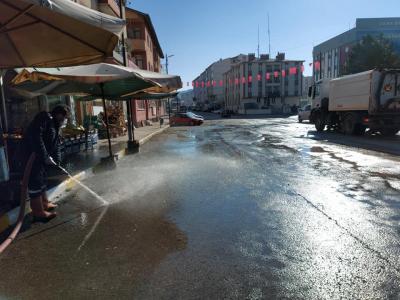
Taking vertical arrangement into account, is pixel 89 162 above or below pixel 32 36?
below

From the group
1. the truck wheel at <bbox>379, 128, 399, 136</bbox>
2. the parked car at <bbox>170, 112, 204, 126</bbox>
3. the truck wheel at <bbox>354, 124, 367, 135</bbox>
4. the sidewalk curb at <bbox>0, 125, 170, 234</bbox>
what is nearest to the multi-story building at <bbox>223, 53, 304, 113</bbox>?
the parked car at <bbox>170, 112, 204, 126</bbox>

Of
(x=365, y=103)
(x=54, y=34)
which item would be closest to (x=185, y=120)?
(x=365, y=103)

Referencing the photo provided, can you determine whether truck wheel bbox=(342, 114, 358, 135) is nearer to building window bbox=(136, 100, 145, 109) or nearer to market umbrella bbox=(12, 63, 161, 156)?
market umbrella bbox=(12, 63, 161, 156)

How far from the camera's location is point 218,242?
4.36 metres

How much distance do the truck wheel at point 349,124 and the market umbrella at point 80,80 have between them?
12.8 metres

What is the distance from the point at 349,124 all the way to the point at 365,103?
83.5 inches

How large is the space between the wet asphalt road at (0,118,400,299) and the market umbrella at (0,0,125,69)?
2.83m

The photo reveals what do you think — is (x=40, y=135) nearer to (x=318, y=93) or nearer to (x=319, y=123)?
(x=319, y=123)

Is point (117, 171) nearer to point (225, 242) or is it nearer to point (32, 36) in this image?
point (32, 36)

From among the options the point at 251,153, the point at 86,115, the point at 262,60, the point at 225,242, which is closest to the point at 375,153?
the point at 251,153

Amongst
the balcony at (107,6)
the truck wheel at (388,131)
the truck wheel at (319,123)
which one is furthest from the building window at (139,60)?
the truck wheel at (388,131)

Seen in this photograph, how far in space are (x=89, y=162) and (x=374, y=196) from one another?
755 centimetres

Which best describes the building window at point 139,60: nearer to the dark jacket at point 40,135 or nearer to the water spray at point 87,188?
the water spray at point 87,188

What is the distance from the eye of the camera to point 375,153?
39.0 feet
